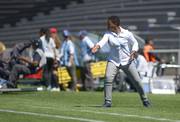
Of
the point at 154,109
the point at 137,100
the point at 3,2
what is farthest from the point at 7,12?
the point at 154,109

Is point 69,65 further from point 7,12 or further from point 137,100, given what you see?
point 7,12

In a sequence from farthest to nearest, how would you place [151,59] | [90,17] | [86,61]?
[90,17] < [151,59] < [86,61]

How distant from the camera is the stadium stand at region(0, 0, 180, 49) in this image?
33.2 m

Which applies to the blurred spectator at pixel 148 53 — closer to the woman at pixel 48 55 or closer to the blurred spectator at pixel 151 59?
the blurred spectator at pixel 151 59

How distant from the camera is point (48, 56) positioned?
22391 millimetres

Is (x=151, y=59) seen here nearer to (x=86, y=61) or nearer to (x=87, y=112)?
(x=86, y=61)

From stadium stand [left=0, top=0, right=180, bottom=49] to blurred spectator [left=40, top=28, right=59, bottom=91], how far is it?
8.91 m

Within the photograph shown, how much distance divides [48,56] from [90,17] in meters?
14.4

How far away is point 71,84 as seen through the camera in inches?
943

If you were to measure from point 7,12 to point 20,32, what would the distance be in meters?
2.96

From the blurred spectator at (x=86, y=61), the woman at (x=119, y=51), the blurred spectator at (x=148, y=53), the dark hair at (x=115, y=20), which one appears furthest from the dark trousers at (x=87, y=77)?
the dark hair at (x=115, y=20)

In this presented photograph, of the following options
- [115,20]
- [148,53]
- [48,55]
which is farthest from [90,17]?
[115,20]

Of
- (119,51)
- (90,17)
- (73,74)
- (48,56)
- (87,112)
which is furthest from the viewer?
(90,17)

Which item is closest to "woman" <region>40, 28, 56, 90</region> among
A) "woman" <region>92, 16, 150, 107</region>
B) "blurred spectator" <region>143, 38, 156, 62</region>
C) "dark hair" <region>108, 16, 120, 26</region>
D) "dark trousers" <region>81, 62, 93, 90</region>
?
"dark trousers" <region>81, 62, 93, 90</region>
